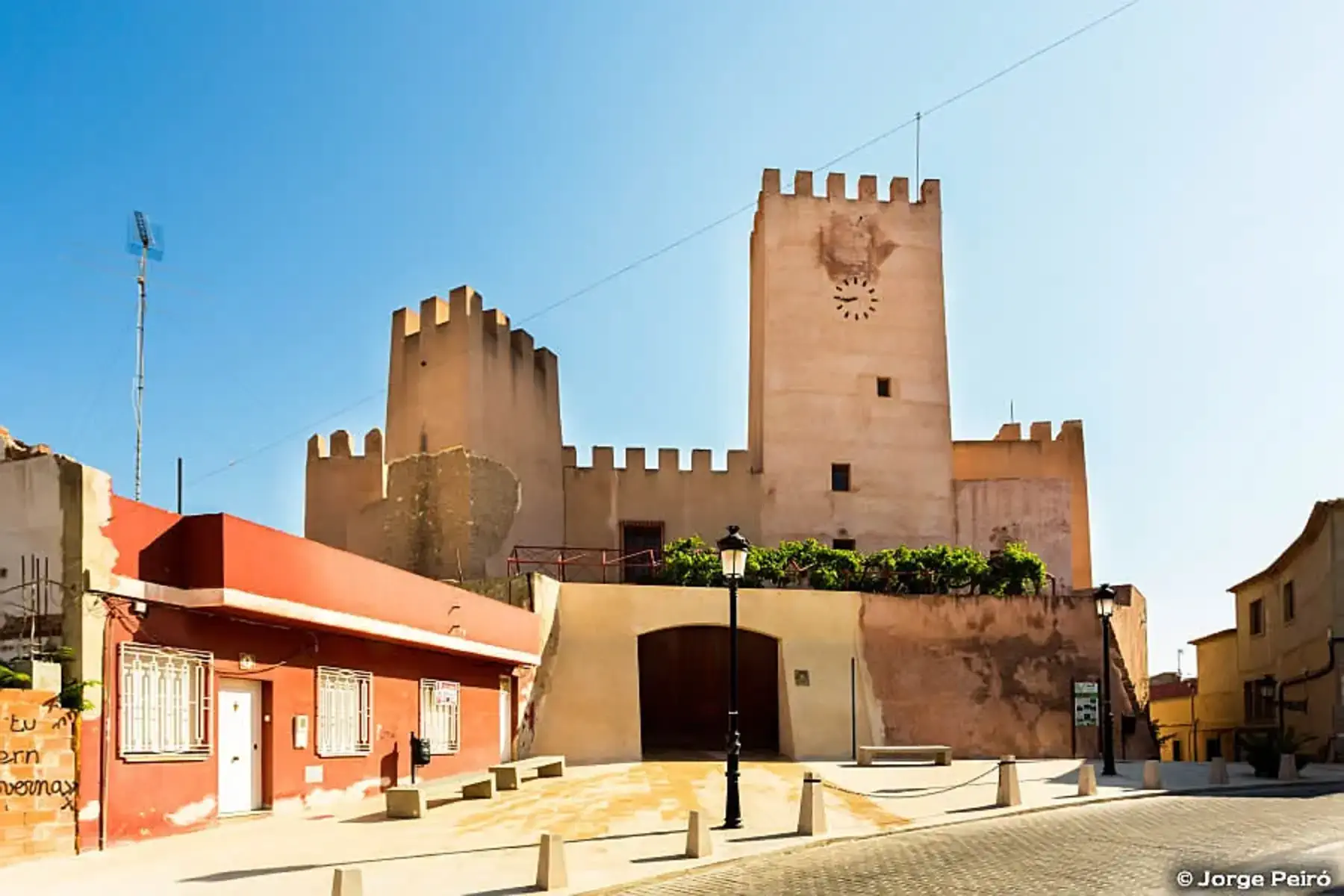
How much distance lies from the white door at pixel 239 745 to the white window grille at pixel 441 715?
4.36m

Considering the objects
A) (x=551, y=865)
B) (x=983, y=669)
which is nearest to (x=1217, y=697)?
(x=983, y=669)

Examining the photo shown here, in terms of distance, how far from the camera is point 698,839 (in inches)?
520

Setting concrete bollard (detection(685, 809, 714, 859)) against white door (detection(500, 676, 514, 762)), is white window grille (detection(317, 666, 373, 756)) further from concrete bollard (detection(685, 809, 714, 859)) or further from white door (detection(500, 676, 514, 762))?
concrete bollard (detection(685, 809, 714, 859))

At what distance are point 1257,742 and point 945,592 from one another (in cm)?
878

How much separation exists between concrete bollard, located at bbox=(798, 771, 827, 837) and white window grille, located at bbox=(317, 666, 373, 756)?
20.8ft

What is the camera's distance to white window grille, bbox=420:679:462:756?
20.6 meters

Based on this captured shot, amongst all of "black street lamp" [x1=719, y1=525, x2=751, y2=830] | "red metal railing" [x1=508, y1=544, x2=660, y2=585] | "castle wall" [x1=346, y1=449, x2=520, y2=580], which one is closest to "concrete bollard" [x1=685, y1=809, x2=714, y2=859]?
"black street lamp" [x1=719, y1=525, x2=751, y2=830]

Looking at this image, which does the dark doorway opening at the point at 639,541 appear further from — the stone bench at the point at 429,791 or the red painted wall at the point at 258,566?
the red painted wall at the point at 258,566

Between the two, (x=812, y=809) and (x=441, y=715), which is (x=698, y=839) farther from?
(x=441, y=715)

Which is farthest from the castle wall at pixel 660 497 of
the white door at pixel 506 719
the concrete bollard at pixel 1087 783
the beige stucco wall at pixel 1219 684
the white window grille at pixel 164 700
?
the white window grille at pixel 164 700

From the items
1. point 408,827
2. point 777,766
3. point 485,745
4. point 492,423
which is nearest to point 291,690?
point 408,827

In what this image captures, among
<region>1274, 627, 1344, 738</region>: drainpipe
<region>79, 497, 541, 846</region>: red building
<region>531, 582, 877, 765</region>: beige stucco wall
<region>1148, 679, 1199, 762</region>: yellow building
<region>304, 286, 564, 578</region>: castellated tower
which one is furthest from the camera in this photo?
<region>1148, 679, 1199, 762</region>: yellow building

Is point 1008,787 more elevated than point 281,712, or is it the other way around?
point 281,712

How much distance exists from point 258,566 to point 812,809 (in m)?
6.76
